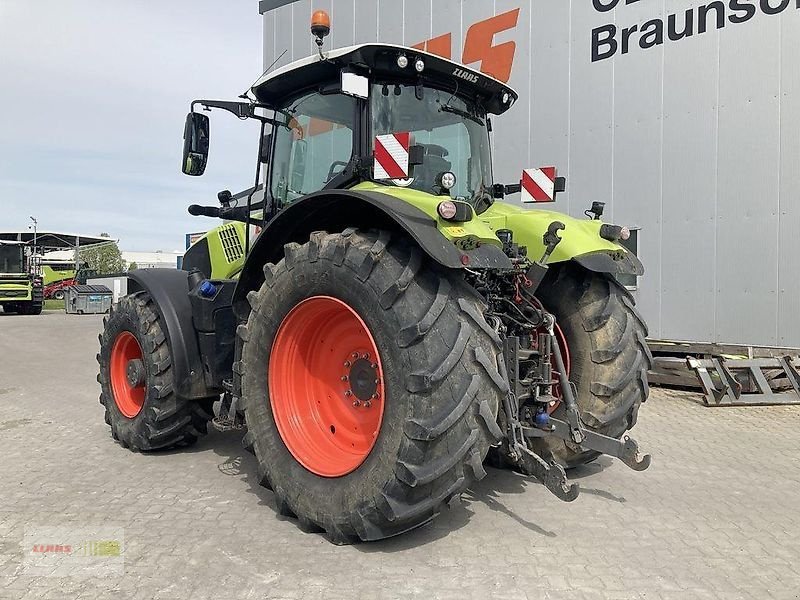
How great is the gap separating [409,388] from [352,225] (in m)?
1.15

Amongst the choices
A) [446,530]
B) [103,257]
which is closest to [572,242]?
[446,530]

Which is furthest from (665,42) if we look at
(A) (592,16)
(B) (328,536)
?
(B) (328,536)

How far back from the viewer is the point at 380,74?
389cm

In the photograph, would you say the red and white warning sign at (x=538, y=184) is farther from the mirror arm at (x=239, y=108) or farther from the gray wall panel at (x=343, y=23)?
the gray wall panel at (x=343, y=23)

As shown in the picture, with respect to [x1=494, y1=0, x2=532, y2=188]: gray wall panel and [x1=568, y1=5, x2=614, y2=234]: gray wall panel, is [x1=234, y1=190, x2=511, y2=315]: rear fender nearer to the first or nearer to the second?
[x1=568, y1=5, x2=614, y2=234]: gray wall panel

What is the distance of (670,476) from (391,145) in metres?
2.96

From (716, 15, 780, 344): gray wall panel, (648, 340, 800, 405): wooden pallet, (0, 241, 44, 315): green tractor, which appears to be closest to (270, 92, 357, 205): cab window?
(648, 340, 800, 405): wooden pallet

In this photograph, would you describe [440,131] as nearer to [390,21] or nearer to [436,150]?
[436,150]

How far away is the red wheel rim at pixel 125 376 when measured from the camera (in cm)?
523

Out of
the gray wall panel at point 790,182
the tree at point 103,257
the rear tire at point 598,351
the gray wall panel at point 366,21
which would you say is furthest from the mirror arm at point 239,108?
the tree at point 103,257

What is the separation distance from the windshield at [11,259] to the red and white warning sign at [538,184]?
24843 mm

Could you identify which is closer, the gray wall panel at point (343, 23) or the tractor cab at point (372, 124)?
the tractor cab at point (372, 124)

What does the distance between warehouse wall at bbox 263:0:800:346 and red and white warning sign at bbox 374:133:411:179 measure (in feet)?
18.7

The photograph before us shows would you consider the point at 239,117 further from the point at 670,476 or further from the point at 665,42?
the point at 665,42
